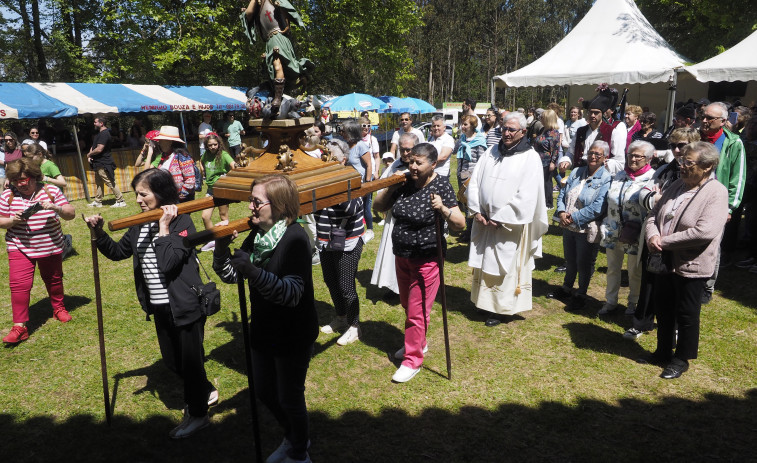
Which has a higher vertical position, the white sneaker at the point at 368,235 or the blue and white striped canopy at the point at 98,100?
the blue and white striped canopy at the point at 98,100

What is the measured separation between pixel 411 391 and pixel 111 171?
11.0 metres

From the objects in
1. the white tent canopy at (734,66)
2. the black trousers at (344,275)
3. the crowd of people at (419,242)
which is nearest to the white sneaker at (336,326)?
the crowd of people at (419,242)

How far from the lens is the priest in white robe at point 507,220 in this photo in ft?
15.8

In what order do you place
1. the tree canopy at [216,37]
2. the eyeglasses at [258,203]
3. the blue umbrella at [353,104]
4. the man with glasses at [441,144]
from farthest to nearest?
the tree canopy at [216,37]
the blue umbrella at [353,104]
the man with glasses at [441,144]
the eyeglasses at [258,203]

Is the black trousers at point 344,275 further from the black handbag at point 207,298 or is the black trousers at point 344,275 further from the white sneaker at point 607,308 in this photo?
the white sneaker at point 607,308

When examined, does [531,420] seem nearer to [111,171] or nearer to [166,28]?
[111,171]

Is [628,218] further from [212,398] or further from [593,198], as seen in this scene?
[212,398]

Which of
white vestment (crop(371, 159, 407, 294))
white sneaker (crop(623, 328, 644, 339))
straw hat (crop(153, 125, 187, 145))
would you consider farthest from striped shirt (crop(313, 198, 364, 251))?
white sneaker (crop(623, 328, 644, 339))

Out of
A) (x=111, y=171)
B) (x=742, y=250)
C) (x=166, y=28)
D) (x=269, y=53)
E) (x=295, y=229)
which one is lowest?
(x=742, y=250)

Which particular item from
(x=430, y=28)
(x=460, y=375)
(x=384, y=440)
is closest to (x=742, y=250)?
(x=460, y=375)

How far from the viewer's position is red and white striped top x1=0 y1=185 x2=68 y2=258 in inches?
190

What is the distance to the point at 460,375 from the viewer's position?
14.1ft

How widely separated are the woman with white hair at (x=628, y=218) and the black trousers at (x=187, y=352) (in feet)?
12.6

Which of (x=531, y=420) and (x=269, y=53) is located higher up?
Answer: (x=269, y=53)
